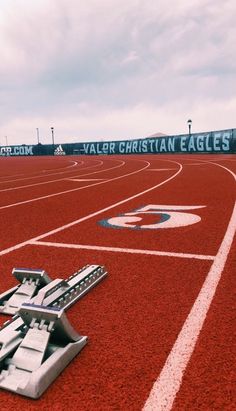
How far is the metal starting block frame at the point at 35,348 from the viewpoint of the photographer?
86.0 inches

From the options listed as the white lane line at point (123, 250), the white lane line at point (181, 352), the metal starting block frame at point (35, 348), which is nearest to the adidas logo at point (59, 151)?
the white lane line at point (123, 250)

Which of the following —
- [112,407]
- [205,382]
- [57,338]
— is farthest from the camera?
[57,338]

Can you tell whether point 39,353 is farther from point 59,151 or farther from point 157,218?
point 59,151

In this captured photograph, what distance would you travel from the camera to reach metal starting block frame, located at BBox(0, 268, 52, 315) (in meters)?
3.25

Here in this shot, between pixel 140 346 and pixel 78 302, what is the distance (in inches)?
37.0

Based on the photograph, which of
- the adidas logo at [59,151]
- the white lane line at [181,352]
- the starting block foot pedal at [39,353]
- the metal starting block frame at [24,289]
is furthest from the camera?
the adidas logo at [59,151]

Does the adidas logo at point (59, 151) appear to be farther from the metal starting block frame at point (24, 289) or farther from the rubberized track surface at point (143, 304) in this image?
the metal starting block frame at point (24, 289)

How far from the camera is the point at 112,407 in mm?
2045

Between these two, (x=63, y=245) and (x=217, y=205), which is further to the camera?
(x=217, y=205)

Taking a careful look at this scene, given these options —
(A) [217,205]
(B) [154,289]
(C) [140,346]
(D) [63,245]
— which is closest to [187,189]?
(A) [217,205]

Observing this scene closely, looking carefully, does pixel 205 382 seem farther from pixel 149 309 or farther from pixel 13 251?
pixel 13 251

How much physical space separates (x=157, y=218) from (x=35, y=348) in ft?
16.2

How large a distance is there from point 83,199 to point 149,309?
6.85m

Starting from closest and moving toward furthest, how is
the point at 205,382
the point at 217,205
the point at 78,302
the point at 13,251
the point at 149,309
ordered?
the point at 205,382 → the point at 149,309 → the point at 78,302 → the point at 13,251 → the point at 217,205
